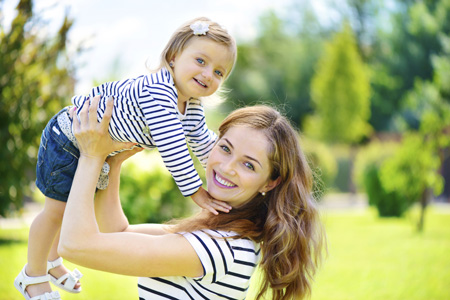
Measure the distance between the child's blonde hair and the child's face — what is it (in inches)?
0.8

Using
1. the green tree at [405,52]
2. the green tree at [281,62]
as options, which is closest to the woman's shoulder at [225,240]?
the green tree at [405,52]

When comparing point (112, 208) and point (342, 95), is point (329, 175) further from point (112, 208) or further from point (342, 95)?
point (112, 208)

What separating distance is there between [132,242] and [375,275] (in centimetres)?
580

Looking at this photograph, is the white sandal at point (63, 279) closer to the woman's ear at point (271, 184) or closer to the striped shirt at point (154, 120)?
the striped shirt at point (154, 120)

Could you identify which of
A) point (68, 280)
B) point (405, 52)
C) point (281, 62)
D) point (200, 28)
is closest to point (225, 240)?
point (68, 280)

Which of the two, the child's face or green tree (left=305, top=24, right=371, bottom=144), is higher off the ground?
the child's face

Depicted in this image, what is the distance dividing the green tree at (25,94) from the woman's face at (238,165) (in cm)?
612

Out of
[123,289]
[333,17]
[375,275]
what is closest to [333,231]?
[375,275]

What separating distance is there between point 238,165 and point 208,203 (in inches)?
8.4

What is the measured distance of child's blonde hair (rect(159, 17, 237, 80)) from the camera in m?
2.60

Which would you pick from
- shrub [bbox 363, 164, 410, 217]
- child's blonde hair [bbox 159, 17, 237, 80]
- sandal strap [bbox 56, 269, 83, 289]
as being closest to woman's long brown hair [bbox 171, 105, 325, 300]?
child's blonde hair [bbox 159, 17, 237, 80]

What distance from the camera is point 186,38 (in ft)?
8.59

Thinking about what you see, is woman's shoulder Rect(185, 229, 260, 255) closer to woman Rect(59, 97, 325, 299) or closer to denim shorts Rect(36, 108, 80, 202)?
woman Rect(59, 97, 325, 299)

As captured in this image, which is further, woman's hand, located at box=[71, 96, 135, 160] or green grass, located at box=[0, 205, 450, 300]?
green grass, located at box=[0, 205, 450, 300]
